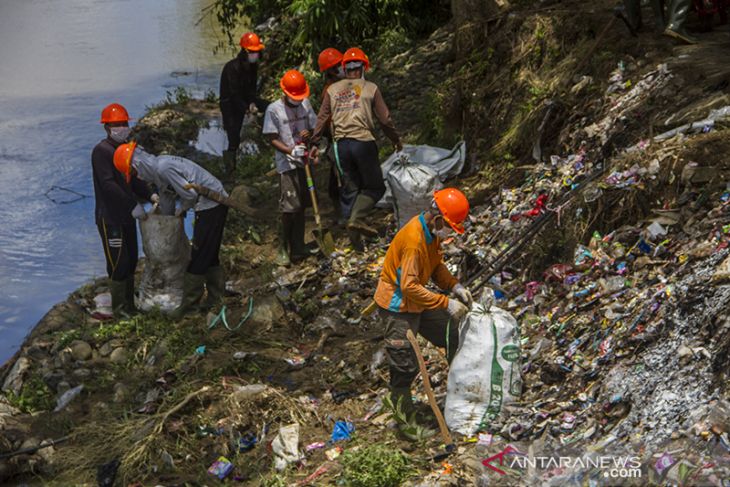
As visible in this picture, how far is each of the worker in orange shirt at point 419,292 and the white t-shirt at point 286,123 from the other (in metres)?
2.75

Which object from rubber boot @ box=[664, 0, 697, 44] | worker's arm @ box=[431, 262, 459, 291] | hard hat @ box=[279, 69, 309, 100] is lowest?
worker's arm @ box=[431, 262, 459, 291]

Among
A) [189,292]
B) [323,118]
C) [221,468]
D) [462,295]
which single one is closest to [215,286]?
[189,292]

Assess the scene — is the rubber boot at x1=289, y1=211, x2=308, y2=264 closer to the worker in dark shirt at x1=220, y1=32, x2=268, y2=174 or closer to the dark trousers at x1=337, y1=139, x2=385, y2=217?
the dark trousers at x1=337, y1=139, x2=385, y2=217

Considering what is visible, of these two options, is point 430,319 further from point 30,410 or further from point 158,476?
point 30,410

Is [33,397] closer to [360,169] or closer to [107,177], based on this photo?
[107,177]

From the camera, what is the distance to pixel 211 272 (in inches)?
284

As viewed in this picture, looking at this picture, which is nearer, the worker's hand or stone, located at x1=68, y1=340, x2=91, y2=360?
stone, located at x1=68, y1=340, x2=91, y2=360

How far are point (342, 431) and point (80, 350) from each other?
2.50 metres

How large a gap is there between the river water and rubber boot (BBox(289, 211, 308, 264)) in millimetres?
2111

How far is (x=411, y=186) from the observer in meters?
7.07

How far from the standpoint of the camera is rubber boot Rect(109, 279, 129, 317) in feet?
23.7

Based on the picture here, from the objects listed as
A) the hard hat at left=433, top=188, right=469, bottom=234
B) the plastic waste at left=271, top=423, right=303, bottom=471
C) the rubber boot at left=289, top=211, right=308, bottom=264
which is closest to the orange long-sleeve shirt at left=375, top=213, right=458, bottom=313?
the hard hat at left=433, top=188, right=469, bottom=234

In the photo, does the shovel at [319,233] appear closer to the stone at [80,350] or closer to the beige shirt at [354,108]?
the beige shirt at [354,108]

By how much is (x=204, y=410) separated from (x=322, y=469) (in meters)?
1.09
